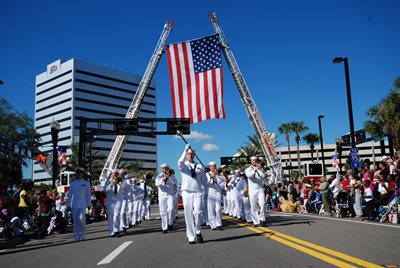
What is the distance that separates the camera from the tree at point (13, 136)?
45.9m

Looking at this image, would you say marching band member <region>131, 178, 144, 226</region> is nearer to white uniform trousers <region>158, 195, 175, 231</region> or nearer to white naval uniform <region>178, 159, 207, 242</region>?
white uniform trousers <region>158, 195, 175, 231</region>

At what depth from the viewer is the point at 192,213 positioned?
29.3ft

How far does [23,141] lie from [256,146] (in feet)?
Result: 106

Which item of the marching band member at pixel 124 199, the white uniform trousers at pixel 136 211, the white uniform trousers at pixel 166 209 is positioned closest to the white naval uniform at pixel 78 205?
the marching band member at pixel 124 199

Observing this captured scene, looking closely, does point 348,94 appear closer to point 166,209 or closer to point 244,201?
point 244,201

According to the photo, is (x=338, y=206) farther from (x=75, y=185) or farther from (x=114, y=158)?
(x=114, y=158)

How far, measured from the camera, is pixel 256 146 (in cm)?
5512

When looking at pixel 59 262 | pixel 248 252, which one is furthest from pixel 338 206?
pixel 59 262

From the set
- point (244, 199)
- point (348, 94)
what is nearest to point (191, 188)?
point (244, 199)

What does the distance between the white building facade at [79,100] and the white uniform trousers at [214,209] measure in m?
109

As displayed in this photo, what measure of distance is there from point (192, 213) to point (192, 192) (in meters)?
0.50

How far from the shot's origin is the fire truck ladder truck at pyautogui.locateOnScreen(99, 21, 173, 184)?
122 feet

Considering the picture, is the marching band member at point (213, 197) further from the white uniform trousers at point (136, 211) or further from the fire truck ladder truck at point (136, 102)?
the fire truck ladder truck at point (136, 102)

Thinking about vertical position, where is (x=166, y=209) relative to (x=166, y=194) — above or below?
below
